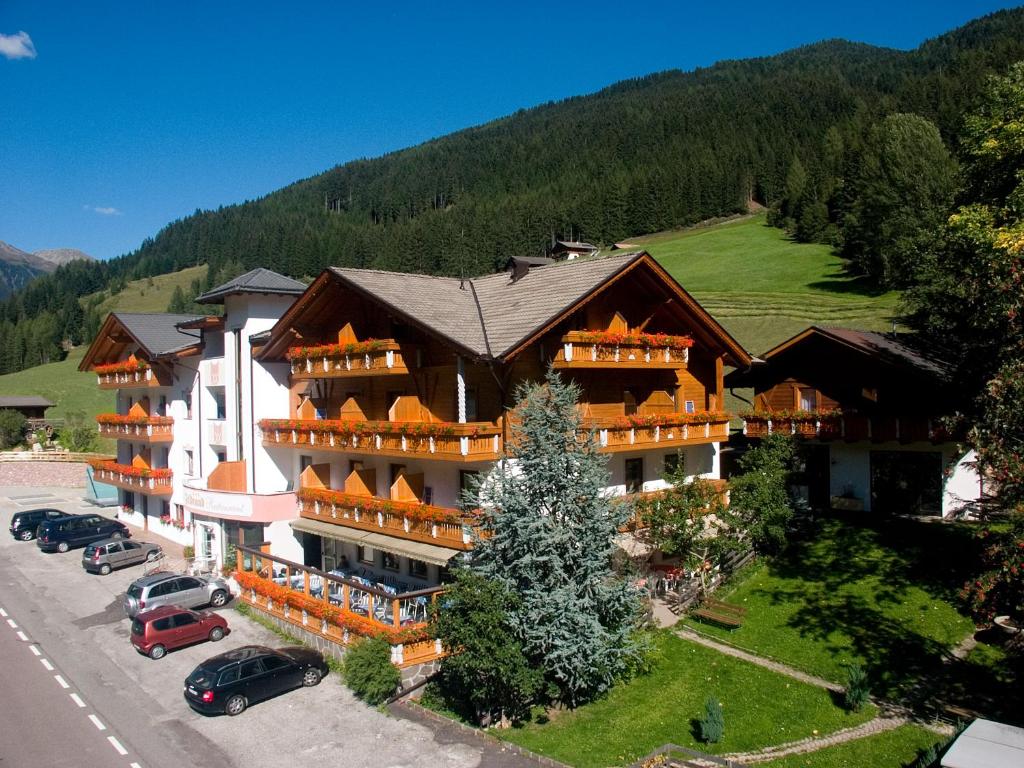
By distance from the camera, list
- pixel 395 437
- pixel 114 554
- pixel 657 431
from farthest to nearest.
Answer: pixel 114 554
pixel 657 431
pixel 395 437

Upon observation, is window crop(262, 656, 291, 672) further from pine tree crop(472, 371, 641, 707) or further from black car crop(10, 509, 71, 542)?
black car crop(10, 509, 71, 542)

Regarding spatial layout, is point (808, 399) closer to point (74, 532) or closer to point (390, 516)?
point (390, 516)

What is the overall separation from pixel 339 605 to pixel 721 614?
11.2m

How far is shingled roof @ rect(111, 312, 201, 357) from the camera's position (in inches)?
1512

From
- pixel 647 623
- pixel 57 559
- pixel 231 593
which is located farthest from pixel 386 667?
pixel 57 559

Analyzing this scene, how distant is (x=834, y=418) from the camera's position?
95.0 feet

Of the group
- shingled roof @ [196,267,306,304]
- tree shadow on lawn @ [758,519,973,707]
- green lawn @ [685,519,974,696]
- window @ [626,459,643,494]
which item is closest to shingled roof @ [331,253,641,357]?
window @ [626,459,643,494]

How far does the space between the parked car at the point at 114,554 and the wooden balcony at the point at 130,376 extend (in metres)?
8.27

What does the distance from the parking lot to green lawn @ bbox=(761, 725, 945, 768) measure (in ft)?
18.2

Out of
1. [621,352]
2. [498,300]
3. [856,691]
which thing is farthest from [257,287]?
[856,691]

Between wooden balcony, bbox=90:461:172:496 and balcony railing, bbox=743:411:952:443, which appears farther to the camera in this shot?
wooden balcony, bbox=90:461:172:496

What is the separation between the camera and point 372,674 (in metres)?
19.1

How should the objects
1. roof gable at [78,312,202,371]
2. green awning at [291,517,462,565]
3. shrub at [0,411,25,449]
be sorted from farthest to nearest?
1. shrub at [0,411,25,449]
2. roof gable at [78,312,202,371]
3. green awning at [291,517,462,565]

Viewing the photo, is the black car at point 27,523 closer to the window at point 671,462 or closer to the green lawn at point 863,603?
the window at point 671,462
